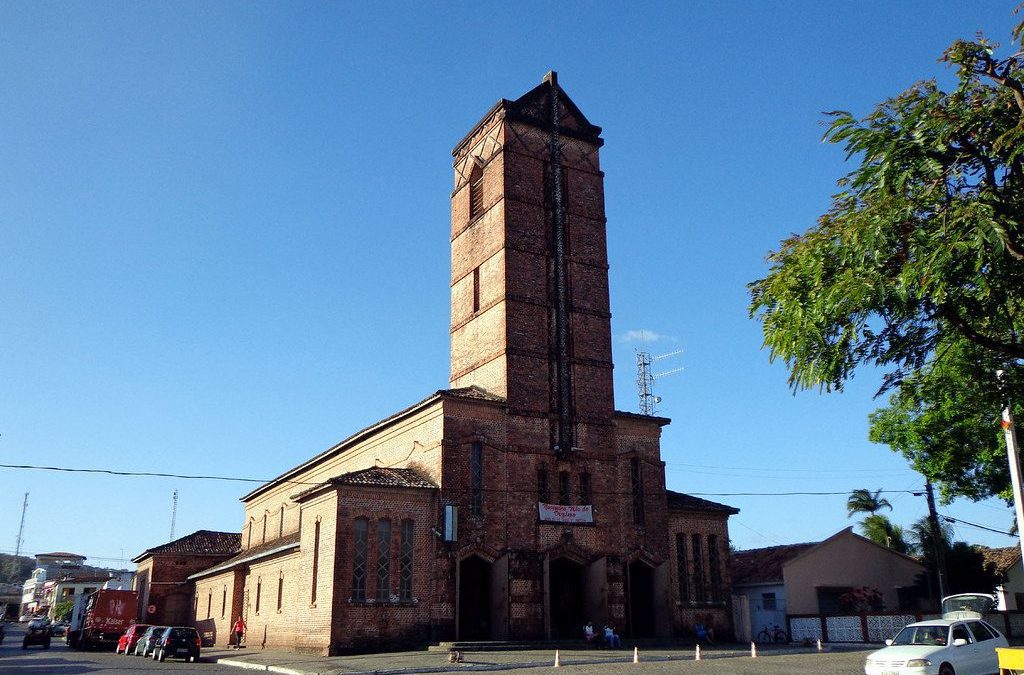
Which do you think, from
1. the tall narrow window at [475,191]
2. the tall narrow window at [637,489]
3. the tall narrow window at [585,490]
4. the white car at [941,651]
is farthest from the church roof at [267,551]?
the white car at [941,651]

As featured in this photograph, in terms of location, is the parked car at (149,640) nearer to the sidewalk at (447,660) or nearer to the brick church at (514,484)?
the brick church at (514,484)

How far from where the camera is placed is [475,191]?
38.9 m

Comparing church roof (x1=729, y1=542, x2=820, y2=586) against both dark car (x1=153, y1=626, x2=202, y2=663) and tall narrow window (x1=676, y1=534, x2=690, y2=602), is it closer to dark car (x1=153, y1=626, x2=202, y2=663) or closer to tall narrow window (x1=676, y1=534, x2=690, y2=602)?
tall narrow window (x1=676, y1=534, x2=690, y2=602)

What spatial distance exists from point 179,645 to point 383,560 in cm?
922

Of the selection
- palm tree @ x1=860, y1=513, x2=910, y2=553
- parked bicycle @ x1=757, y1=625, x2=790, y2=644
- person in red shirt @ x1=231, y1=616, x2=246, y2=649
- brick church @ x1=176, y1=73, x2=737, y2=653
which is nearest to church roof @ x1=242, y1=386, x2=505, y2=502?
brick church @ x1=176, y1=73, x2=737, y2=653

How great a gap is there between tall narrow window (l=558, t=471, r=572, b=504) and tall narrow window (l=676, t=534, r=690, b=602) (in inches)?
235

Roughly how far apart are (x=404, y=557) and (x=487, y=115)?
19.9 m

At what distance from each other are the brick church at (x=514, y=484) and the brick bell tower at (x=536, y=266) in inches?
3.1

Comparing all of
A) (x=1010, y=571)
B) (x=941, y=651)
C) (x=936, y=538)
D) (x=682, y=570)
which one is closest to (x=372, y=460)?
(x=682, y=570)

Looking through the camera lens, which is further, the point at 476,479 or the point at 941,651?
the point at 476,479

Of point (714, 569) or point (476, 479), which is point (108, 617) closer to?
point (476, 479)

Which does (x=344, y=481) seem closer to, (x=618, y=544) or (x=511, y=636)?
(x=511, y=636)

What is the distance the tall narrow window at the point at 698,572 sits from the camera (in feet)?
118

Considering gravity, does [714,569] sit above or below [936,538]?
below
